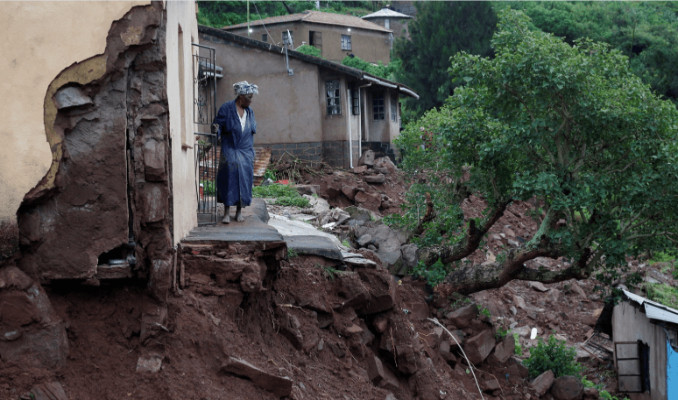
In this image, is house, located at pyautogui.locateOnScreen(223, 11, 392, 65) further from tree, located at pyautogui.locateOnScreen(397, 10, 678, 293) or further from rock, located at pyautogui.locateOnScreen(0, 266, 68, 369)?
rock, located at pyautogui.locateOnScreen(0, 266, 68, 369)

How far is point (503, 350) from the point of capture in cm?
1144

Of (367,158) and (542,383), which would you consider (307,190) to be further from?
(542,383)

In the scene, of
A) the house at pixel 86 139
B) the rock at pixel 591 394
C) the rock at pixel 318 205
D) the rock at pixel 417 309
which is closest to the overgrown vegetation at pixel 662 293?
the rock at pixel 591 394

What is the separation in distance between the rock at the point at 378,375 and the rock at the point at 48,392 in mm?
3544

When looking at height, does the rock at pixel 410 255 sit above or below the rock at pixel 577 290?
above

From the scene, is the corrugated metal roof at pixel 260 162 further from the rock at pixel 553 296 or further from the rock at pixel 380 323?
the rock at pixel 380 323

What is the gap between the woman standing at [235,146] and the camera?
7.53 metres

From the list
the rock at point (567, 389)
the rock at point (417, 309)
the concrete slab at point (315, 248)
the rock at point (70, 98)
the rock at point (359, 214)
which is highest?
the rock at point (70, 98)

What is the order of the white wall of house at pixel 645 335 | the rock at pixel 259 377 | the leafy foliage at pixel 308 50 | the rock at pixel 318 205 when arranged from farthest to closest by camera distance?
the leafy foliage at pixel 308 50, the rock at pixel 318 205, the white wall of house at pixel 645 335, the rock at pixel 259 377

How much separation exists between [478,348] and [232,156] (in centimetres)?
574

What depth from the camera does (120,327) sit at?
15.5ft

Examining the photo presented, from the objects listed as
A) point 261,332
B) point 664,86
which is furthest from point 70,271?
point 664,86

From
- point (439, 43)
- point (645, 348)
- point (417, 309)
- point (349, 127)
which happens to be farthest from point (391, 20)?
point (417, 309)

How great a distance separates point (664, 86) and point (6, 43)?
3355cm
